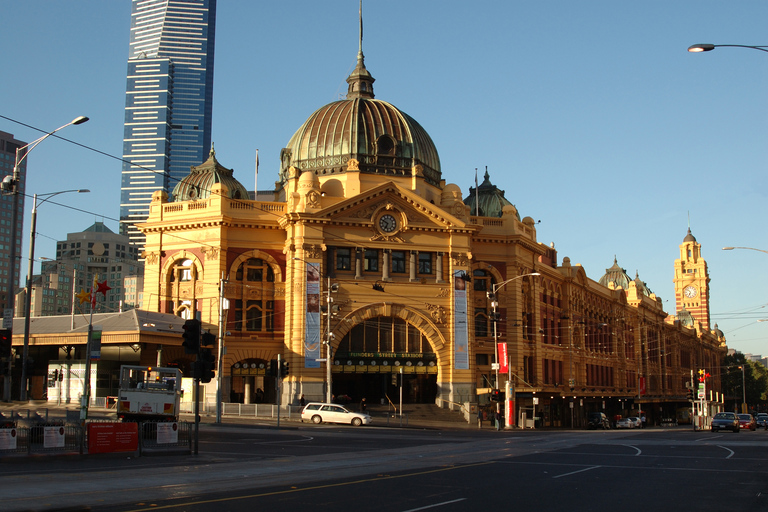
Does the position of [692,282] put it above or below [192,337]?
above

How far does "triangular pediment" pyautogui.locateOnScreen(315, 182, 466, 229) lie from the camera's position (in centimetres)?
6347

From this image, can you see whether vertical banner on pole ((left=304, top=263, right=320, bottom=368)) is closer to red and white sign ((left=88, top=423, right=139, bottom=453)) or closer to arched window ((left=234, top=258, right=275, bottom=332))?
arched window ((left=234, top=258, right=275, bottom=332))

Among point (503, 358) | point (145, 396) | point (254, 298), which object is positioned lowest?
point (145, 396)

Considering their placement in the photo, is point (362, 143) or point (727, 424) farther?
point (362, 143)

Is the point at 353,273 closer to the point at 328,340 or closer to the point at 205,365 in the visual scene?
→ the point at 328,340

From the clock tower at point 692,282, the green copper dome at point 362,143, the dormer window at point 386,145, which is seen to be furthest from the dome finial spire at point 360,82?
the clock tower at point 692,282

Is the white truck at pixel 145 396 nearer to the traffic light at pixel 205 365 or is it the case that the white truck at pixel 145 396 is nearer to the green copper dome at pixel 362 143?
the traffic light at pixel 205 365

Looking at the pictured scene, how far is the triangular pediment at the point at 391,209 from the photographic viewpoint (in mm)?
63469

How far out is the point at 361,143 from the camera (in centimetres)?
7031

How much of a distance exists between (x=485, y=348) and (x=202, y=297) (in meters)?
23.5

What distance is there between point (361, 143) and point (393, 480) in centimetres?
5244

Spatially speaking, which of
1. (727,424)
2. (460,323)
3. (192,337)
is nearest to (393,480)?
(192,337)

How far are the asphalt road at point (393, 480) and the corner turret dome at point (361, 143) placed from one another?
4059 centimetres

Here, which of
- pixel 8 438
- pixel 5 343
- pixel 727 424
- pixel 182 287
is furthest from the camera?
pixel 182 287
